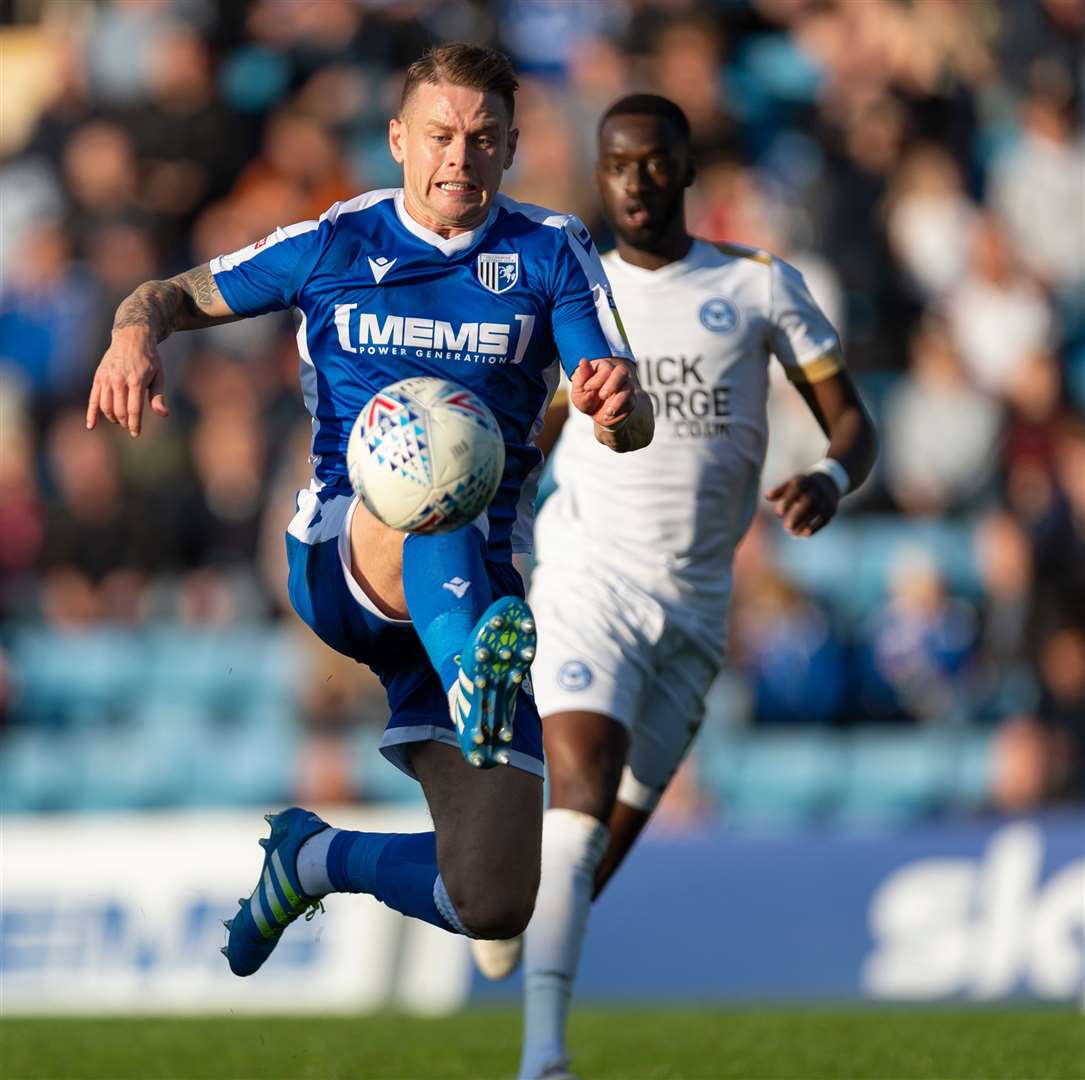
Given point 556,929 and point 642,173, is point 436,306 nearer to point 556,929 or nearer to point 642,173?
point 642,173

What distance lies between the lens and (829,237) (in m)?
14.3

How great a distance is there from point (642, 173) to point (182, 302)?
7.09 ft

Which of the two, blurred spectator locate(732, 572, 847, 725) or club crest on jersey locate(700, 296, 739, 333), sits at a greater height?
club crest on jersey locate(700, 296, 739, 333)

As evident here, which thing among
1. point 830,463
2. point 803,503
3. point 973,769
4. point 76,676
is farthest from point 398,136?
point 76,676

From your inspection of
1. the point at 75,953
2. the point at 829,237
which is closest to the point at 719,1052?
the point at 75,953

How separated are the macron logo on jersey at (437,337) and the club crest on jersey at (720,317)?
1890 mm

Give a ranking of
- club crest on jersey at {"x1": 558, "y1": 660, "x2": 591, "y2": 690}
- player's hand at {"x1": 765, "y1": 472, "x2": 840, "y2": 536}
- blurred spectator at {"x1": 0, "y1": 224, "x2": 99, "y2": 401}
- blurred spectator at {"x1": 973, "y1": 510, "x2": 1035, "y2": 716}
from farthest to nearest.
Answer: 1. blurred spectator at {"x1": 0, "y1": 224, "x2": 99, "y2": 401}
2. blurred spectator at {"x1": 973, "y1": 510, "x2": 1035, "y2": 716}
3. club crest on jersey at {"x1": 558, "y1": 660, "x2": 591, "y2": 690}
4. player's hand at {"x1": 765, "y1": 472, "x2": 840, "y2": 536}

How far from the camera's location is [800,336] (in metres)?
7.53

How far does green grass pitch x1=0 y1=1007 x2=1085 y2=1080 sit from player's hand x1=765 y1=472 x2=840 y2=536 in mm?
1922

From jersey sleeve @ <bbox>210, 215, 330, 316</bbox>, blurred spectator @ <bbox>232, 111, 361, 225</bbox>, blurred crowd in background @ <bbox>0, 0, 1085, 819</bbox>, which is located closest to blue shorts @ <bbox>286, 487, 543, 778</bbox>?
jersey sleeve @ <bbox>210, 215, 330, 316</bbox>

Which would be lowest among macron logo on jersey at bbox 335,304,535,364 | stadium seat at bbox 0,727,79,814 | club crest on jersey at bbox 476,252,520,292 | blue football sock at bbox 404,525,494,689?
stadium seat at bbox 0,727,79,814

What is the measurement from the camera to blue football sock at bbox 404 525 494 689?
5.37 meters

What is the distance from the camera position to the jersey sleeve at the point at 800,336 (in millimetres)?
7500

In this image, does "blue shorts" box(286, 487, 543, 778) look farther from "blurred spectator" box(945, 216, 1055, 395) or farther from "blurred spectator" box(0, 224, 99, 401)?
"blurred spectator" box(0, 224, 99, 401)
